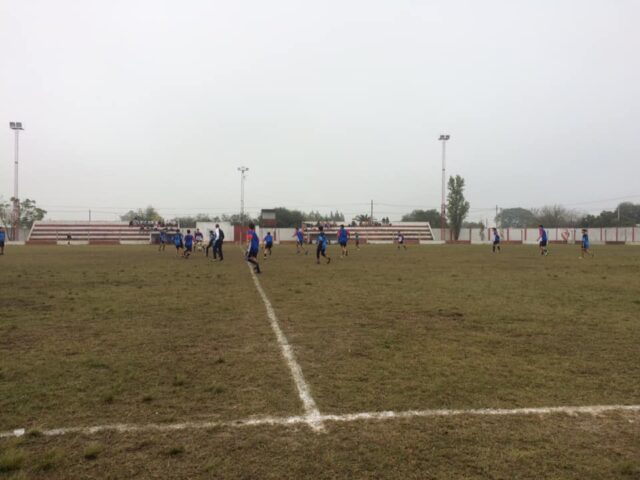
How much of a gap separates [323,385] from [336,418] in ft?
2.69

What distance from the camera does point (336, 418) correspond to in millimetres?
3822

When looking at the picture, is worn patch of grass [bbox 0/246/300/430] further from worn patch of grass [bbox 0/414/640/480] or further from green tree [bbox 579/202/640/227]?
green tree [bbox 579/202/640/227]

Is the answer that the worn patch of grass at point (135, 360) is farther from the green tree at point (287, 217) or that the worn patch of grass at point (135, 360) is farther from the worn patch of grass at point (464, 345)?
the green tree at point (287, 217)

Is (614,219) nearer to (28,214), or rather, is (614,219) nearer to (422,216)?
(422,216)

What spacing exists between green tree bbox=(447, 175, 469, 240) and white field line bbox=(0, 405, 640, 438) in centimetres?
8330

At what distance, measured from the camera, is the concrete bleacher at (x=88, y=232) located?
67.1 m

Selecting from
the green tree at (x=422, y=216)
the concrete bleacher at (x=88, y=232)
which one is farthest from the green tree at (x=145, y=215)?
the green tree at (x=422, y=216)

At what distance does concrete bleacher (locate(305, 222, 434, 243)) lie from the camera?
233ft

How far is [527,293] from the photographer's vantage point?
11297 millimetres

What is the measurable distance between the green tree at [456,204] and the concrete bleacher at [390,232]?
1165 centimetres

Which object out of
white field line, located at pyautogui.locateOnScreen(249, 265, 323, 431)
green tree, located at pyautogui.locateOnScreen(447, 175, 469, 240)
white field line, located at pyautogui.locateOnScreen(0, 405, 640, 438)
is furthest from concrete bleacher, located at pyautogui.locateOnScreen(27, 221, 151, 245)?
white field line, located at pyautogui.locateOnScreen(0, 405, 640, 438)

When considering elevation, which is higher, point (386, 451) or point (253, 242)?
point (253, 242)

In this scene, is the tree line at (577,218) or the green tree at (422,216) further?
the green tree at (422,216)

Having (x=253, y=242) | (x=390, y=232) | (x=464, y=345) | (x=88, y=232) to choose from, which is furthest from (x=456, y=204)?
(x=464, y=345)
